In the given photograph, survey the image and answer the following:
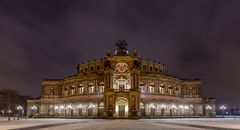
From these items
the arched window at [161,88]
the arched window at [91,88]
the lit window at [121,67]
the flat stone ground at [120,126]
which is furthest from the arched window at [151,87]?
the flat stone ground at [120,126]

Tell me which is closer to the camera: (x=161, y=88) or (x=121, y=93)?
(x=121, y=93)

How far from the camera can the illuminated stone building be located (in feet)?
301

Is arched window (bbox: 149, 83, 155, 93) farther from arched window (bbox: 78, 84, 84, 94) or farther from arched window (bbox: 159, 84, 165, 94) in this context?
arched window (bbox: 78, 84, 84, 94)

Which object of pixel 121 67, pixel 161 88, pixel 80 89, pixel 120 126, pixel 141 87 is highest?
pixel 121 67

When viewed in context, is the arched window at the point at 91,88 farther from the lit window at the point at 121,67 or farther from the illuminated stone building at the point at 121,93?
the lit window at the point at 121,67

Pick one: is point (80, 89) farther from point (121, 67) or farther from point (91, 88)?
point (121, 67)

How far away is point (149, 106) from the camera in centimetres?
10081

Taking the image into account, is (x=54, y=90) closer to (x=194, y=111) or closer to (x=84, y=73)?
(x=84, y=73)

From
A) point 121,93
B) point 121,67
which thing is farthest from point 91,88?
point 121,93

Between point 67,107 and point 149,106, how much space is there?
92.7ft

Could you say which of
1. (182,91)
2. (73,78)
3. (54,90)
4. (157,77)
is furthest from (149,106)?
(54,90)

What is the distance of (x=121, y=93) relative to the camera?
300 feet

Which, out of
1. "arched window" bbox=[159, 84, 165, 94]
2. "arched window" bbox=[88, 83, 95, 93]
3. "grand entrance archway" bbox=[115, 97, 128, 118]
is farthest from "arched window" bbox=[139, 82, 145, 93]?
"arched window" bbox=[88, 83, 95, 93]

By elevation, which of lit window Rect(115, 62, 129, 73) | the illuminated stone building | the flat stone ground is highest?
lit window Rect(115, 62, 129, 73)
